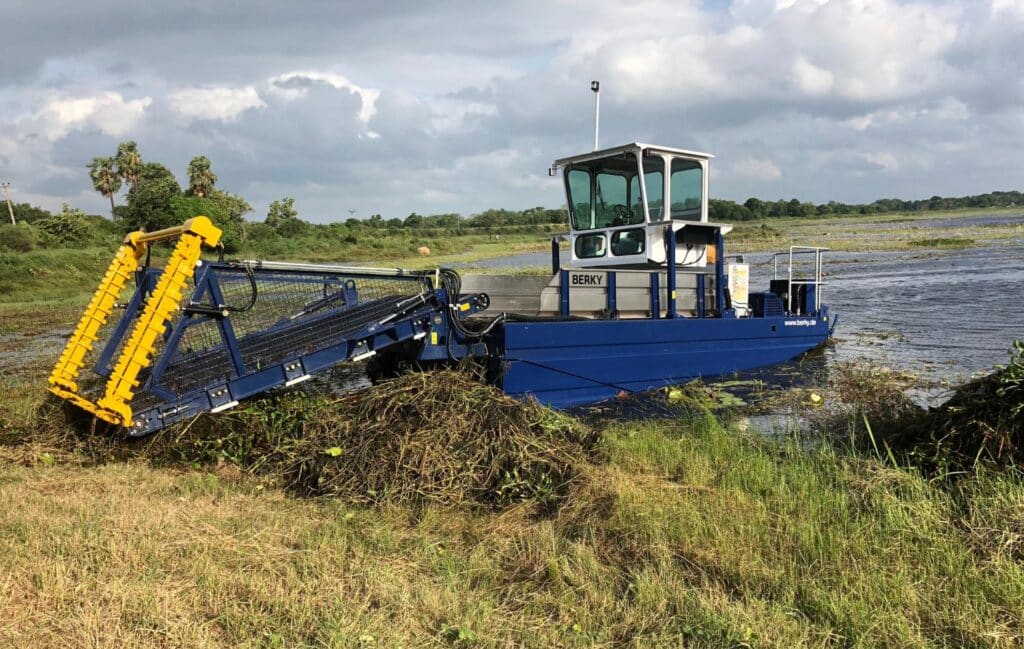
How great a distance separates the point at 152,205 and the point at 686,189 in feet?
137

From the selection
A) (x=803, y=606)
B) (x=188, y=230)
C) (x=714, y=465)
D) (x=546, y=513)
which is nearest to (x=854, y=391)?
(x=714, y=465)

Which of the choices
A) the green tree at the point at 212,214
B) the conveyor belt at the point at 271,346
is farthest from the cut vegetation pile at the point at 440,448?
the green tree at the point at 212,214

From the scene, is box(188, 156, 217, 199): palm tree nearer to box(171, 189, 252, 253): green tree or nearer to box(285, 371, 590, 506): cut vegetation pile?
box(171, 189, 252, 253): green tree

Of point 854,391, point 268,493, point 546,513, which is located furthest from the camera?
point 854,391

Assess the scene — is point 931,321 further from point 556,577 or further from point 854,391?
point 556,577

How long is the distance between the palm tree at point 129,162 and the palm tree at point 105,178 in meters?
0.82

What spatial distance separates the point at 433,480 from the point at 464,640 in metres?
2.04

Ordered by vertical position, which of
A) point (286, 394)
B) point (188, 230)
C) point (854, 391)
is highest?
point (188, 230)

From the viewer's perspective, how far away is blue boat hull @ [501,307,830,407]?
8.70m

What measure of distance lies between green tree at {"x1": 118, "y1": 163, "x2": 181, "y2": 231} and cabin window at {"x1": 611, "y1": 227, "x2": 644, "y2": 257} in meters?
36.5

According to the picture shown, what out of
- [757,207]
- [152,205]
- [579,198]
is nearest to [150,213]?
[152,205]

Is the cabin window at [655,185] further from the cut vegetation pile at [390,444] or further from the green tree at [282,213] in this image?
the green tree at [282,213]

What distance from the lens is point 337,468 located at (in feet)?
17.9

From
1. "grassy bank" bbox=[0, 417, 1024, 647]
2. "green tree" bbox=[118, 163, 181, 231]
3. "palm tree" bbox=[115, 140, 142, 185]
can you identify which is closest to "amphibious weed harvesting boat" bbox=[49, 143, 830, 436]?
"grassy bank" bbox=[0, 417, 1024, 647]
